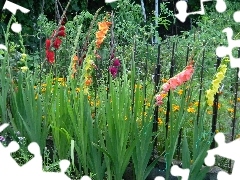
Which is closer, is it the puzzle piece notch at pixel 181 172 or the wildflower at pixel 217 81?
the puzzle piece notch at pixel 181 172

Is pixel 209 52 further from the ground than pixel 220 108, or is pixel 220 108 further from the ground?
pixel 209 52

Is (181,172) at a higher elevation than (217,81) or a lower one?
lower

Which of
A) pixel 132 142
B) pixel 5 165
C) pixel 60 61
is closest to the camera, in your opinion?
pixel 5 165

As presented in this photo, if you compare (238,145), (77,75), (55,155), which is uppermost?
(77,75)

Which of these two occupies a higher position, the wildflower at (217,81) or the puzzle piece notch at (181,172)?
the wildflower at (217,81)

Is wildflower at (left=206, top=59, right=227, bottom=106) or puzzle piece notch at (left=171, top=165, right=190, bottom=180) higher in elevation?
wildflower at (left=206, top=59, right=227, bottom=106)

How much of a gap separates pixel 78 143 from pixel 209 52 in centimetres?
214

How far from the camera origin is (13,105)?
341 cm

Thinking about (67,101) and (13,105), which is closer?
(67,101)

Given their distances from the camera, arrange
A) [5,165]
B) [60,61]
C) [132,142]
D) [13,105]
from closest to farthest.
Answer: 1. [5,165]
2. [132,142]
3. [13,105]
4. [60,61]

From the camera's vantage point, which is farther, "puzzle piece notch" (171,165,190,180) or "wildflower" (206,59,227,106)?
"wildflower" (206,59,227,106)

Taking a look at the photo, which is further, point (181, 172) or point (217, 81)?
point (217, 81)

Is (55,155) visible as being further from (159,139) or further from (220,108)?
(220,108)

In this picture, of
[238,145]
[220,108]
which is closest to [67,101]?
[238,145]
